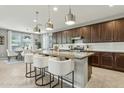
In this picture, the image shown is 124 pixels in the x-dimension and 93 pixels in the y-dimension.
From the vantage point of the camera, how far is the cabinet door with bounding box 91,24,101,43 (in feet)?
18.1

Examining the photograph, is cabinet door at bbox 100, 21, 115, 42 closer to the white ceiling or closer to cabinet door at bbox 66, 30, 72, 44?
the white ceiling

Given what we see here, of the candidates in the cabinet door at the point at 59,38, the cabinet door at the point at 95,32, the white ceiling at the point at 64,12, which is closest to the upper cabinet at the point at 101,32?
the cabinet door at the point at 95,32

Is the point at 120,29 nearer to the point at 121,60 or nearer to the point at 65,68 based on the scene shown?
the point at 121,60

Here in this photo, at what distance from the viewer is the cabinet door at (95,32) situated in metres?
5.52

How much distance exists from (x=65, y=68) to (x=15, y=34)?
352 inches

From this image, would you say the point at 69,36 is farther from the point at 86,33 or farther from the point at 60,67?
the point at 60,67

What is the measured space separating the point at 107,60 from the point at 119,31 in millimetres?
1392

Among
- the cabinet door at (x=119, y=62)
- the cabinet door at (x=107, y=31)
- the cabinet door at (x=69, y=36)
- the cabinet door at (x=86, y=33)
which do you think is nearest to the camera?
the cabinet door at (x=119, y=62)

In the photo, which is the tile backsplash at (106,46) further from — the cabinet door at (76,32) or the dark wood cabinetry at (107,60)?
the cabinet door at (76,32)

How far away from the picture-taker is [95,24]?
5.68 m

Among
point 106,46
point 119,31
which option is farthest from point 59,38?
point 119,31

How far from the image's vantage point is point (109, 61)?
495 centimetres

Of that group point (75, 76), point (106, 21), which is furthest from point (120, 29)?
point (75, 76)

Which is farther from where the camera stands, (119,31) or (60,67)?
(119,31)
